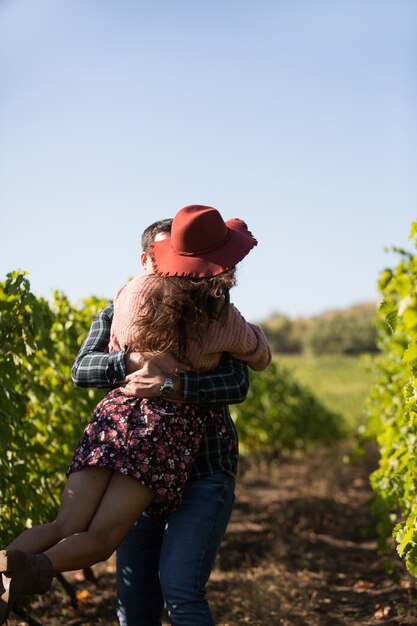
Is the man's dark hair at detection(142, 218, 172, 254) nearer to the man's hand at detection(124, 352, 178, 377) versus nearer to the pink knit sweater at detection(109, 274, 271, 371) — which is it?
the pink knit sweater at detection(109, 274, 271, 371)

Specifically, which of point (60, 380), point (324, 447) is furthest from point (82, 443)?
point (324, 447)

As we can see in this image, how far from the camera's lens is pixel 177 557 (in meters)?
2.60

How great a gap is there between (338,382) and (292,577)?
30.6 m

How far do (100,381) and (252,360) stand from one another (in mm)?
576

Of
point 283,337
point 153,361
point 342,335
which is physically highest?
point 283,337

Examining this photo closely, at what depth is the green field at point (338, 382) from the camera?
74.8ft

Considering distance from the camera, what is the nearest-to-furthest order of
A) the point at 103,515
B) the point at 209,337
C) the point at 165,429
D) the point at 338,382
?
the point at 103,515
the point at 165,429
the point at 209,337
the point at 338,382

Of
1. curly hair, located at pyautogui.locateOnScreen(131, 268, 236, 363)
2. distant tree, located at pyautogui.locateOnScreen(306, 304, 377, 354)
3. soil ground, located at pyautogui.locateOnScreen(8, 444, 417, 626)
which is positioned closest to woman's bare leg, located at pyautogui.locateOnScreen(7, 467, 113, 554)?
curly hair, located at pyautogui.locateOnScreen(131, 268, 236, 363)

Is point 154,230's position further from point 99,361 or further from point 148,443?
point 148,443

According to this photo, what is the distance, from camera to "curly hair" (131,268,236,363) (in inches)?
107

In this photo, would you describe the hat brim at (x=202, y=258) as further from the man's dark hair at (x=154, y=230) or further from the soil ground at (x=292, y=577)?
the soil ground at (x=292, y=577)

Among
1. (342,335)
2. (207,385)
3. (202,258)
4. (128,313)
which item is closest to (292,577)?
(207,385)

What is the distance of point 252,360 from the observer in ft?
9.53

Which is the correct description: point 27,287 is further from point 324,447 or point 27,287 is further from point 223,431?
point 324,447
